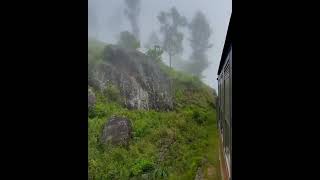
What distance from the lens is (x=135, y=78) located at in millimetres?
18312

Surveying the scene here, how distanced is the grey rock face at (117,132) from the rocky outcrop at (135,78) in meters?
1.13

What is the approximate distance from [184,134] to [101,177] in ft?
15.3

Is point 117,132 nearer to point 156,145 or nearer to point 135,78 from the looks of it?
point 156,145

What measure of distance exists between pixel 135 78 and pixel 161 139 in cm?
394

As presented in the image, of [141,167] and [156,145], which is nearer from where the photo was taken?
[141,167]

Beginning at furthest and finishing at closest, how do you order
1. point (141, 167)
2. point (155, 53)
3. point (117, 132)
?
point (155, 53), point (117, 132), point (141, 167)

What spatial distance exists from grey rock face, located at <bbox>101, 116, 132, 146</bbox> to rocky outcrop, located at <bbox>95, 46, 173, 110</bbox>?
1132mm

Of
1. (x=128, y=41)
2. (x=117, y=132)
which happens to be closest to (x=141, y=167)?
(x=117, y=132)

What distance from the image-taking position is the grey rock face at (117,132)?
49.8ft

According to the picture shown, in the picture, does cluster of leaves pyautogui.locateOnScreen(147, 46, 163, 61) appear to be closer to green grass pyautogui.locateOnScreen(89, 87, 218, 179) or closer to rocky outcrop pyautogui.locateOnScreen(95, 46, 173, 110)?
rocky outcrop pyautogui.locateOnScreen(95, 46, 173, 110)
